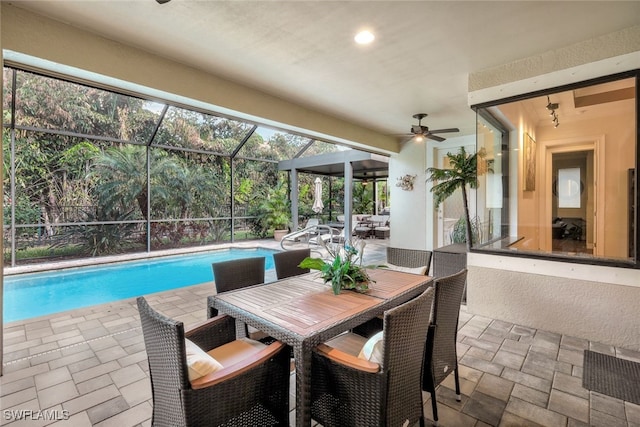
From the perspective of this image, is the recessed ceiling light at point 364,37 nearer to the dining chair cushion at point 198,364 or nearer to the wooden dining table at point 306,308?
the wooden dining table at point 306,308

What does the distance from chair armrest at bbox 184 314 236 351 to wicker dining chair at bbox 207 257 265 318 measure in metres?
0.54

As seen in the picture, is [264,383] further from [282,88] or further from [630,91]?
[630,91]

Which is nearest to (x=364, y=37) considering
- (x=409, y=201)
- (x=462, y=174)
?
(x=462, y=174)

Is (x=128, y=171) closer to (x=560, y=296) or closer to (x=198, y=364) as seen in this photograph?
(x=198, y=364)

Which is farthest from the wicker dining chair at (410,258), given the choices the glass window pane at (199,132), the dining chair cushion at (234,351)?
the glass window pane at (199,132)

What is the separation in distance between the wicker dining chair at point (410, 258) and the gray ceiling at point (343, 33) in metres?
1.98

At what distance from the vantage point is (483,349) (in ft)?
8.92

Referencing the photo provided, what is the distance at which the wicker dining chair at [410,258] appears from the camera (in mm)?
2926

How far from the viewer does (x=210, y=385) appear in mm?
1274

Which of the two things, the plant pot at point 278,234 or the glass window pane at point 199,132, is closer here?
the glass window pane at point 199,132

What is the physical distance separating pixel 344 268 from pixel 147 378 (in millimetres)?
1716

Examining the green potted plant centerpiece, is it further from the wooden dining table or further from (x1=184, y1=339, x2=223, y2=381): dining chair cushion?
(x1=184, y1=339, x2=223, y2=381): dining chair cushion

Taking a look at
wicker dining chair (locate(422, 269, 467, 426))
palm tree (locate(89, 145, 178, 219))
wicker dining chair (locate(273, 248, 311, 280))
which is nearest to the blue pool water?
palm tree (locate(89, 145, 178, 219))

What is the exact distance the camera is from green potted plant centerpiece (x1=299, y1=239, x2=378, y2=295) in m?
2.18
